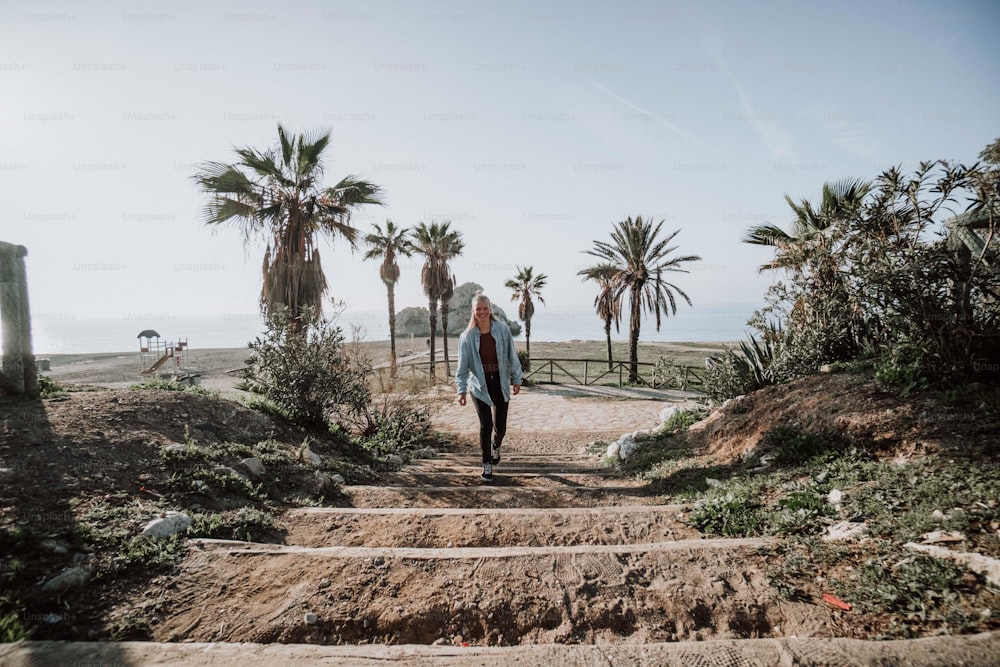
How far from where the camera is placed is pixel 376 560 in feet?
7.98

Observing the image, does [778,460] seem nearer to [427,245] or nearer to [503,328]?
[503,328]

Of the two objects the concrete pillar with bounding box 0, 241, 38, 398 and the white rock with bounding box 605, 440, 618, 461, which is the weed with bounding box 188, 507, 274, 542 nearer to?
the concrete pillar with bounding box 0, 241, 38, 398

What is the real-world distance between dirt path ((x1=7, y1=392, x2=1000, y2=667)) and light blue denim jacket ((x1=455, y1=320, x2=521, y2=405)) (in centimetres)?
182

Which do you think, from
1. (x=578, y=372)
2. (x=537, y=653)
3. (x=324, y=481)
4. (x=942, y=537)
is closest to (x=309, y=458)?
(x=324, y=481)

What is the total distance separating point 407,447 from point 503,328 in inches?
128

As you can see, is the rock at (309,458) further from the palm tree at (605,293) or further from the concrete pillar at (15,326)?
the palm tree at (605,293)

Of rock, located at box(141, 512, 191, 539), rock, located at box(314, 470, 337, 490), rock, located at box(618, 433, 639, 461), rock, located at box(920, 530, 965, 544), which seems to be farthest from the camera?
rock, located at box(618, 433, 639, 461)

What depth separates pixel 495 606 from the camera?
2.13m

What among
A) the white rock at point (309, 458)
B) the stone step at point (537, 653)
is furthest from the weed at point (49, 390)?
the stone step at point (537, 653)

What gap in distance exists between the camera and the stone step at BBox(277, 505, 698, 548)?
2.96 meters

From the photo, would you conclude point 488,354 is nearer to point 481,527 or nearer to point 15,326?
point 481,527

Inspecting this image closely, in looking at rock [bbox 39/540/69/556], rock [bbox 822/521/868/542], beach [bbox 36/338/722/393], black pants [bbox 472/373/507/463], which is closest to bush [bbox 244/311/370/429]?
black pants [bbox 472/373/507/463]

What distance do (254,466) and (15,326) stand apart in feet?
10.7

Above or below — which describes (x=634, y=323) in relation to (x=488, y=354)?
above
